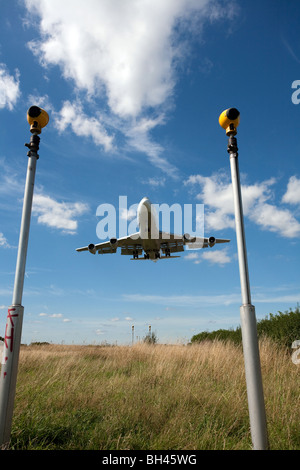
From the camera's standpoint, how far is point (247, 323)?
3.42 meters

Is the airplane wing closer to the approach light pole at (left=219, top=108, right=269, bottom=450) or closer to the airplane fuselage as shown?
the airplane fuselage

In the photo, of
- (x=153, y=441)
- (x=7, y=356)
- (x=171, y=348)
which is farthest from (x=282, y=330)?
(x=7, y=356)

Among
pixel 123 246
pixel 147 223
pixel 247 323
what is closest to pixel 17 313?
pixel 247 323

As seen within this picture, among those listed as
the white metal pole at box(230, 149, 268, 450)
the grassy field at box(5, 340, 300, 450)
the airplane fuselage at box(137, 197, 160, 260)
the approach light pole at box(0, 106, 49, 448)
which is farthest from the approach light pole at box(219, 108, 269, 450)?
the airplane fuselage at box(137, 197, 160, 260)

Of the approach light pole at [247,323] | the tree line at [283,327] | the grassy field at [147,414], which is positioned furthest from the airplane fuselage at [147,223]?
the approach light pole at [247,323]

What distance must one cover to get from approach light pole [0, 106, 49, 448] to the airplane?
13446 mm

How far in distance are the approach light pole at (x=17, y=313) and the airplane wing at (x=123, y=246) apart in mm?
13645

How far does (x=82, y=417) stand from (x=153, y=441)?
1393 mm

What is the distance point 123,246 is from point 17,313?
56.7ft

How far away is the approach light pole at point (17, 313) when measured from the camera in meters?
3.50

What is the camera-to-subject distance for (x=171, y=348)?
1164cm

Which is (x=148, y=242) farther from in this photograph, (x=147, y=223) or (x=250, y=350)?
(x=250, y=350)

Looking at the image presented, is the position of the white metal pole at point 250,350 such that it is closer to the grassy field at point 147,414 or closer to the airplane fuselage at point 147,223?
the grassy field at point 147,414
